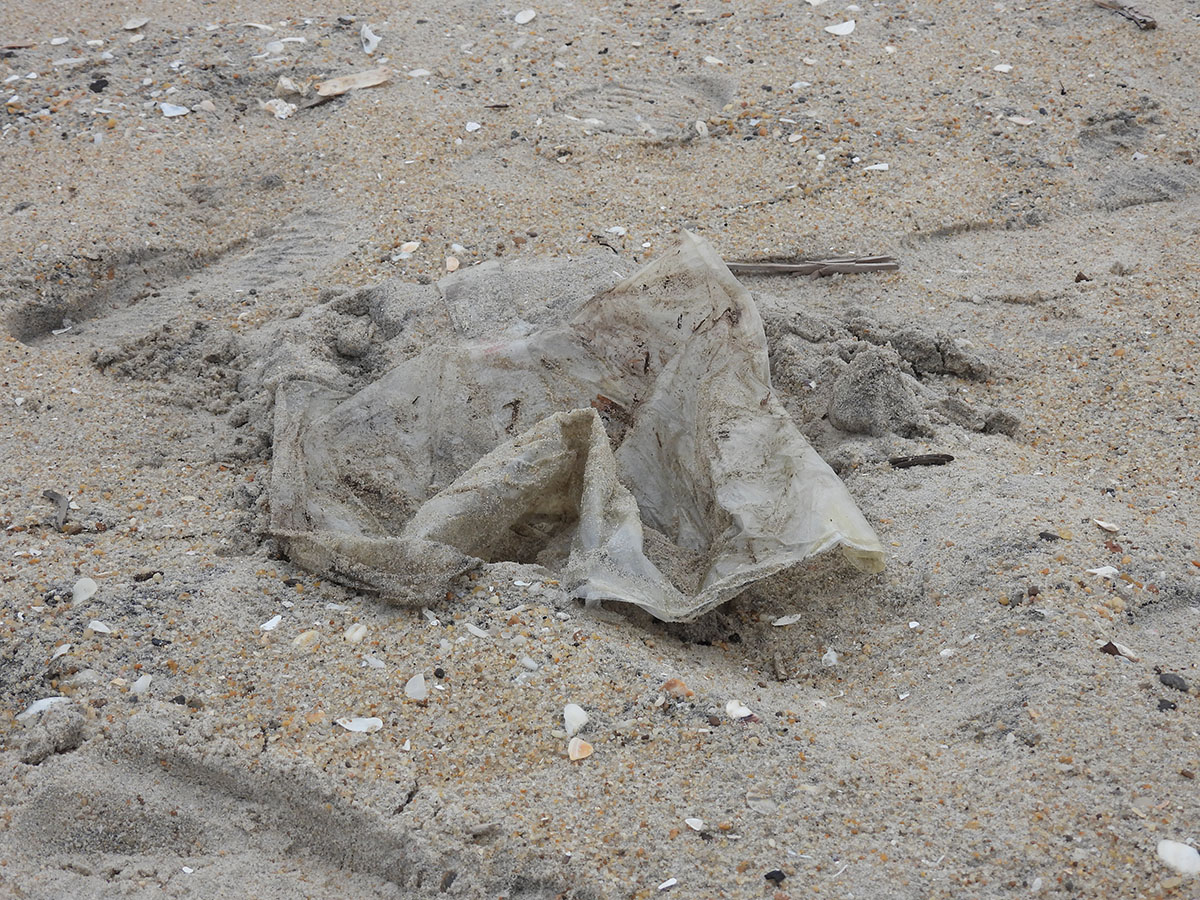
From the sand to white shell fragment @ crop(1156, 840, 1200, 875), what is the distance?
2 centimetres

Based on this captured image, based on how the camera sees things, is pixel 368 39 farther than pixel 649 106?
Yes

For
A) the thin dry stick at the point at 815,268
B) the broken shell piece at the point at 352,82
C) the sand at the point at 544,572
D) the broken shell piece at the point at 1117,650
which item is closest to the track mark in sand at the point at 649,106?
the sand at the point at 544,572

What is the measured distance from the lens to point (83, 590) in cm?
255

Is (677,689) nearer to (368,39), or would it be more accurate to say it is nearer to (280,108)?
(280,108)

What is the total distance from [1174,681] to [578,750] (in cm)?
117

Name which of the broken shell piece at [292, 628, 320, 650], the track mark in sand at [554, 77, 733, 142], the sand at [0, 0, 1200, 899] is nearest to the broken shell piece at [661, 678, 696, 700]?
the sand at [0, 0, 1200, 899]

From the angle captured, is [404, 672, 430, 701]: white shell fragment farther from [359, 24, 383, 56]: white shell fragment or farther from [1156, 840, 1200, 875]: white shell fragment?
[359, 24, 383, 56]: white shell fragment

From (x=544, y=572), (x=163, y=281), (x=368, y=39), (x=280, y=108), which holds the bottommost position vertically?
(x=163, y=281)

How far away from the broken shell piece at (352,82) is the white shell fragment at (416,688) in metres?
3.31

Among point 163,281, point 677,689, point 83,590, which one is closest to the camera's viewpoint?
point 677,689

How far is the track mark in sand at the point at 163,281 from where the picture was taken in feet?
12.6

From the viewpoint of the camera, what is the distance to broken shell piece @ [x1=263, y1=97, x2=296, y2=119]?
15.6ft

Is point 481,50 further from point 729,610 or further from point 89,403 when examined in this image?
point 729,610

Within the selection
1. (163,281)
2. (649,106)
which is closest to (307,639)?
(163,281)
